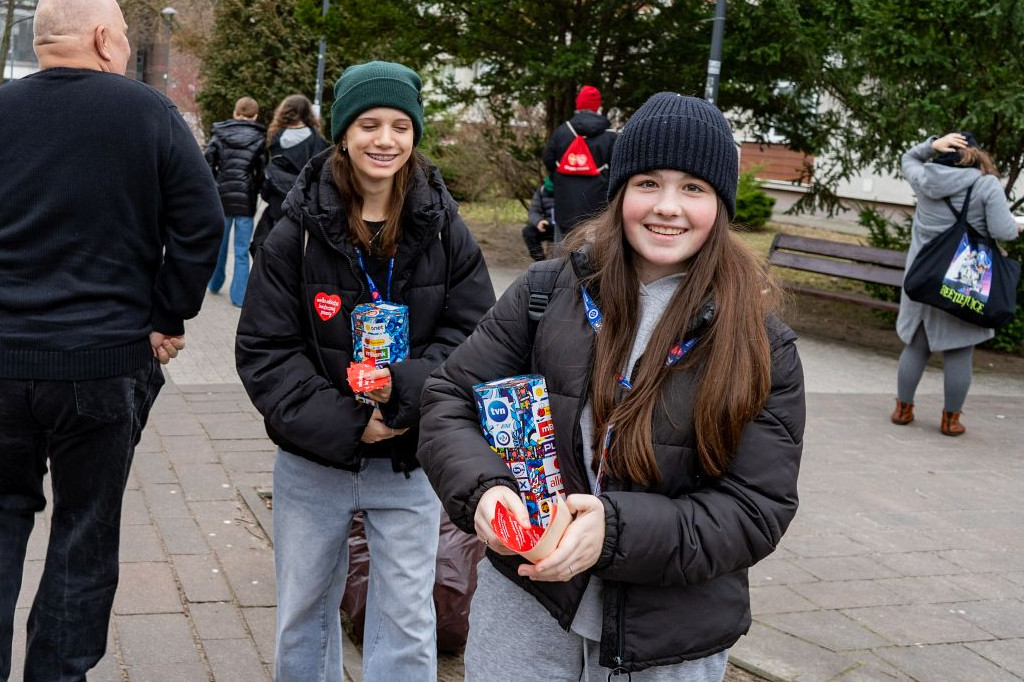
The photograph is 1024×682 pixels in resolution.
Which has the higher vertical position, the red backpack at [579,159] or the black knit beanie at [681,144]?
the black knit beanie at [681,144]

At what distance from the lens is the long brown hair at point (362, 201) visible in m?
3.10

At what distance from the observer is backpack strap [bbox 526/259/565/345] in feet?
7.77

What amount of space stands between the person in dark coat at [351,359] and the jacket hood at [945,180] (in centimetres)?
558

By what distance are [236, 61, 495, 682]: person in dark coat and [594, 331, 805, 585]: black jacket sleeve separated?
1.06 meters

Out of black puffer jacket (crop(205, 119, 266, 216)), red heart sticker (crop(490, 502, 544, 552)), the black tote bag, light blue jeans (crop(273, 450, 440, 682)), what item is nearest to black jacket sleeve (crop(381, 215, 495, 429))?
light blue jeans (crop(273, 450, 440, 682))

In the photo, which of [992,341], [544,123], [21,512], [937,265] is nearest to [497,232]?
[544,123]

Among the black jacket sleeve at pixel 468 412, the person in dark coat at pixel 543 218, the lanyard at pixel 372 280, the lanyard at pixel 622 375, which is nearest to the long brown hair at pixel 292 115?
the person in dark coat at pixel 543 218

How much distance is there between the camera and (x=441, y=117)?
20.5 meters

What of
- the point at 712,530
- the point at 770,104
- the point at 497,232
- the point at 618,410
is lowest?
the point at 497,232

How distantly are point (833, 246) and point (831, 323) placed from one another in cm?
96

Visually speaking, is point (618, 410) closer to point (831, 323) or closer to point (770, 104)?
point (831, 323)

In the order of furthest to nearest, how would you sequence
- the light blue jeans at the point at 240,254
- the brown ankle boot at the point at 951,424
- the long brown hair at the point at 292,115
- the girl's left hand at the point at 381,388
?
1. the light blue jeans at the point at 240,254
2. the long brown hair at the point at 292,115
3. the brown ankle boot at the point at 951,424
4. the girl's left hand at the point at 381,388

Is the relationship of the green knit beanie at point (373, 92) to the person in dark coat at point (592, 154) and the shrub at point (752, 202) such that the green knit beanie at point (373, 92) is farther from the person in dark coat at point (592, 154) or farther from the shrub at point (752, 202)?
the shrub at point (752, 202)

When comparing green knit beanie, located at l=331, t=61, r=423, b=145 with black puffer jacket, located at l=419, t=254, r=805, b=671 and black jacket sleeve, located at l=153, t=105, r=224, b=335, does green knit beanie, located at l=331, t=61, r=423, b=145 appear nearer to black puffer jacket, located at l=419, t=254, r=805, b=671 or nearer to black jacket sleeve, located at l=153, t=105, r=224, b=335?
black jacket sleeve, located at l=153, t=105, r=224, b=335
